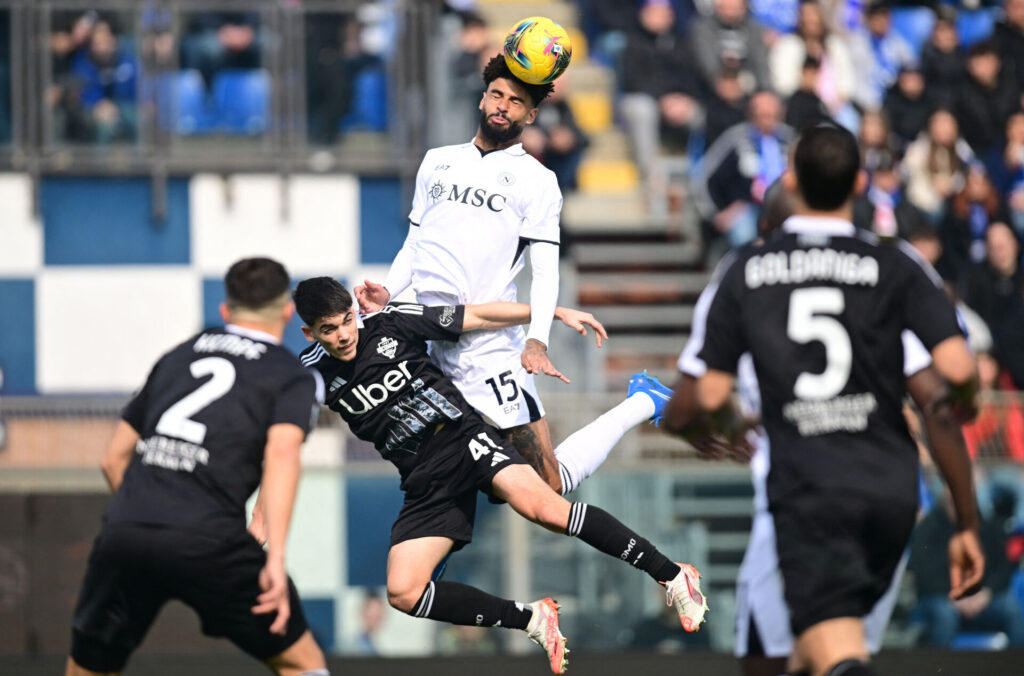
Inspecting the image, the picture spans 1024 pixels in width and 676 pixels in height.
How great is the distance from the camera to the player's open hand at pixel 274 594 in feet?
16.8

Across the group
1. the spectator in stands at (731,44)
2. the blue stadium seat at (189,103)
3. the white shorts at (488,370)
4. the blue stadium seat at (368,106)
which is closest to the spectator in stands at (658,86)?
the spectator in stands at (731,44)

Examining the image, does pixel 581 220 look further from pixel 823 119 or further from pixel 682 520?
pixel 682 520

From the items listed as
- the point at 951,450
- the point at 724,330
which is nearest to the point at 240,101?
the point at 724,330

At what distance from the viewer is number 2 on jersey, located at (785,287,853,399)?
4594 mm

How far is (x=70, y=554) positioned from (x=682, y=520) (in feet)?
13.1

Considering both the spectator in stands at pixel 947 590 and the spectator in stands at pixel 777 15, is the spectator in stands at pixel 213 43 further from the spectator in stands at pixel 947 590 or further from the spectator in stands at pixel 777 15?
the spectator in stands at pixel 947 590

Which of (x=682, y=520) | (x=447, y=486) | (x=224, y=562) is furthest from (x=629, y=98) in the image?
(x=224, y=562)

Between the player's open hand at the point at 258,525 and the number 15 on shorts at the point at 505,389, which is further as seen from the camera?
the number 15 on shorts at the point at 505,389

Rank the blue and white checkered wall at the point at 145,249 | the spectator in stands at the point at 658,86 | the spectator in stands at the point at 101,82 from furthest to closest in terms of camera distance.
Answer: the spectator in stands at the point at 658,86 → the spectator in stands at the point at 101,82 → the blue and white checkered wall at the point at 145,249

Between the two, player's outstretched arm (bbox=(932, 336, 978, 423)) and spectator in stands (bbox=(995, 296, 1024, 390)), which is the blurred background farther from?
player's outstretched arm (bbox=(932, 336, 978, 423))

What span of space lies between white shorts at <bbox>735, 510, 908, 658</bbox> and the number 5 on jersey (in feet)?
6.06

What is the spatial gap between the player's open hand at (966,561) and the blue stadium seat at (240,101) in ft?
29.0

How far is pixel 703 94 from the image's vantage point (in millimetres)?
12758

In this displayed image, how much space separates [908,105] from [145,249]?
624 cm
